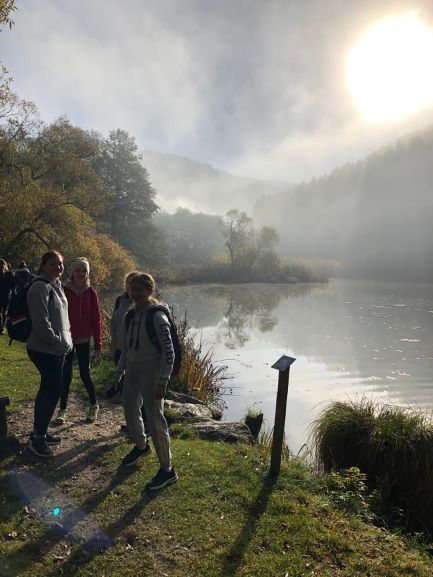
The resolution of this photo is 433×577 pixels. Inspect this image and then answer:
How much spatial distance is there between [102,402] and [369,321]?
19951 mm

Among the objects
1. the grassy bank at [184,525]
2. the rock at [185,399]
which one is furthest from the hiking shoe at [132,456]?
the rock at [185,399]

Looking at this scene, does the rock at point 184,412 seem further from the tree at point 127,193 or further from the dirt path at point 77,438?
the tree at point 127,193

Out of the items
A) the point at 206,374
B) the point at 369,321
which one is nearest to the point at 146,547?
the point at 206,374

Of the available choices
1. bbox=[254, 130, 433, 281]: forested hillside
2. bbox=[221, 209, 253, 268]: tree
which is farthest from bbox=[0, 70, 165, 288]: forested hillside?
bbox=[254, 130, 433, 281]: forested hillside

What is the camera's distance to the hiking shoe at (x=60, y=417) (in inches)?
223

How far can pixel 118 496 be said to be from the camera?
13.2ft

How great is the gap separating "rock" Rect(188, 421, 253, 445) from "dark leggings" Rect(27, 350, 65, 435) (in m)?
2.46

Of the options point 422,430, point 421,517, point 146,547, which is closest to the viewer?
point 146,547

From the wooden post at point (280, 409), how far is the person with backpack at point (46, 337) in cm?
246

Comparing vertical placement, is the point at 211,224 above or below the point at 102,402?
above

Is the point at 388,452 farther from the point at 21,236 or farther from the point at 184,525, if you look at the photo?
the point at 21,236

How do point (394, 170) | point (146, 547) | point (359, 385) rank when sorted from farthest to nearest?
point (394, 170)
point (359, 385)
point (146, 547)

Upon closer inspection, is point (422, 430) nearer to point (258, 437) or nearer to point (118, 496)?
point (258, 437)

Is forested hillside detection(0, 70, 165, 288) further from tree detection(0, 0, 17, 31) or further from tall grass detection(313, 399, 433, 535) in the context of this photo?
tall grass detection(313, 399, 433, 535)
